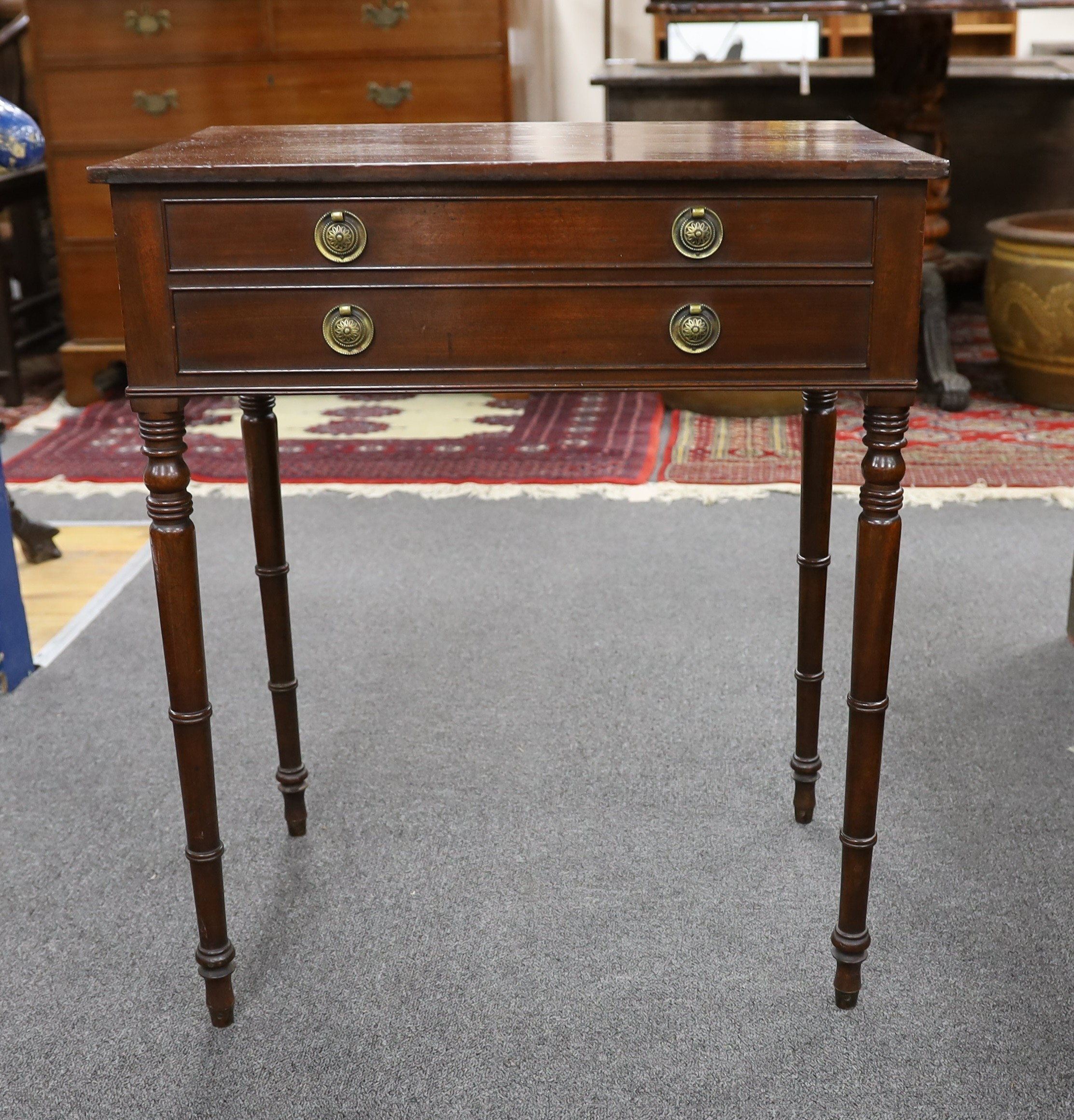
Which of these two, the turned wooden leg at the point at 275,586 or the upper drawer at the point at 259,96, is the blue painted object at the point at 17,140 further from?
the upper drawer at the point at 259,96

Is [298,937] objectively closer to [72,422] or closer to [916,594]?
[916,594]

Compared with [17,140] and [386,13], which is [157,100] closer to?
[386,13]

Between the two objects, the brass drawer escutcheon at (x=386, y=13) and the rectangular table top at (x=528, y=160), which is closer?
the rectangular table top at (x=528, y=160)

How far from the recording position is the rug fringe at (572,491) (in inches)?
108

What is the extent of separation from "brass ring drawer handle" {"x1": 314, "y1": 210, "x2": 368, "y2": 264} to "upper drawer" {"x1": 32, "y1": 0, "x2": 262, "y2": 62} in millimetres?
2554

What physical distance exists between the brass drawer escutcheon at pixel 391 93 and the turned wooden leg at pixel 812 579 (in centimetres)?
220

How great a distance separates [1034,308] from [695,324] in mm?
2376

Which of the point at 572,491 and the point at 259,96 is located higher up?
the point at 259,96

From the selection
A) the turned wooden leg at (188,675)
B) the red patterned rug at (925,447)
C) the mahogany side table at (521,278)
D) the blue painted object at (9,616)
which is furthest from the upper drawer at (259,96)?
A: the turned wooden leg at (188,675)

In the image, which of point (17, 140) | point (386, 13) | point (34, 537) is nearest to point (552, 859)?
point (17, 140)

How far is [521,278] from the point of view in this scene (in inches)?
44.0

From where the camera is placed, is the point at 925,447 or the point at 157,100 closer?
the point at 925,447

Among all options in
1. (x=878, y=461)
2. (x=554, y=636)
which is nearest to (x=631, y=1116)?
(x=878, y=461)

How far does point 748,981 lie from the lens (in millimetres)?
1340
